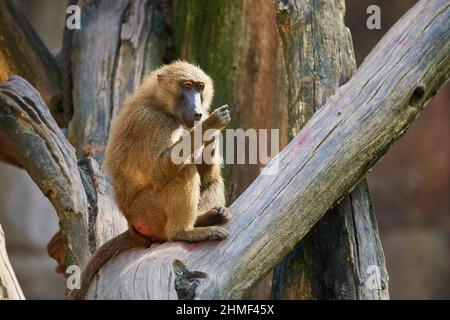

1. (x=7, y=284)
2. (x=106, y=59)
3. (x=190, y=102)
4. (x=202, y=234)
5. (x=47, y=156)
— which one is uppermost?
(x=106, y=59)

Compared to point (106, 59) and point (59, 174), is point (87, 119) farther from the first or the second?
point (59, 174)

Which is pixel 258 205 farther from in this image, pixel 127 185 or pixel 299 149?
pixel 127 185

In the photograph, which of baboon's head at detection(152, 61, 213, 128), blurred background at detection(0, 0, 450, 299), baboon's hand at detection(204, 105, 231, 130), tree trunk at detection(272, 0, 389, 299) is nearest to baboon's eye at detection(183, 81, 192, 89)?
baboon's head at detection(152, 61, 213, 128)

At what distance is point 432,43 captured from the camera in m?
5.46

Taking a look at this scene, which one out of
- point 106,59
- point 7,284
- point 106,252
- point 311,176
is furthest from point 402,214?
point 7,284

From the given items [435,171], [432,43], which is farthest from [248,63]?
[435,171]

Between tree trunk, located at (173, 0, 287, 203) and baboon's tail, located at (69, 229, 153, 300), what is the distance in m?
2.26

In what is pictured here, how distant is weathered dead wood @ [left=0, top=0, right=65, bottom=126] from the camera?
7137mm

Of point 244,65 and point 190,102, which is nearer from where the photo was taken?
point 190,102

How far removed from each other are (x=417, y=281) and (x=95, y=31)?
22.1 feet

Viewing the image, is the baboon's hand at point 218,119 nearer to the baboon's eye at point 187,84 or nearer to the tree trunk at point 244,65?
the baboon's eye at point 187,84

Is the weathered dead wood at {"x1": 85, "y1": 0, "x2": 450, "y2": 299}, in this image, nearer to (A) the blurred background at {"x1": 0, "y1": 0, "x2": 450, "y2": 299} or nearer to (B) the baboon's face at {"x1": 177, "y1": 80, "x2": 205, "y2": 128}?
(B) the baboon's face at {"x1": 177, "y1": 80, "x2": 205, "y2": 128}

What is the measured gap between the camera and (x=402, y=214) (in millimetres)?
11727

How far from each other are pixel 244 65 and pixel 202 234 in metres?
2.76
